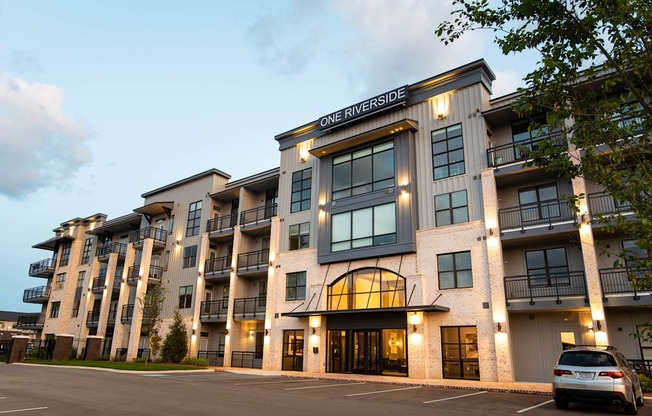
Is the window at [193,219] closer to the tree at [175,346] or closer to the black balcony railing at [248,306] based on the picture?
the tree at [175,346]

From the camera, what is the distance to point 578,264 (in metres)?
19.7

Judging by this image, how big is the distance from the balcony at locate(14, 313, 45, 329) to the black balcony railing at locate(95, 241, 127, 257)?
10.4 m

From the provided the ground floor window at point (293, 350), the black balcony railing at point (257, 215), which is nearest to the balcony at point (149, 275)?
the black balcony railing at point (257, 215)

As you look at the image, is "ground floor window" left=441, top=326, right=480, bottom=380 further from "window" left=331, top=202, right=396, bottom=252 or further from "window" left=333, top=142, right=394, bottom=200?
Answer: "window" left=333, top=142, right=394, bottom=200

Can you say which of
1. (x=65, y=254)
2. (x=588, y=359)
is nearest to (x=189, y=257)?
(x=65, y=254)

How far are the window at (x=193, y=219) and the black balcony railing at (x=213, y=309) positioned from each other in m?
6.16

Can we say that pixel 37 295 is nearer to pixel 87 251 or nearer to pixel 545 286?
pixel 87 251

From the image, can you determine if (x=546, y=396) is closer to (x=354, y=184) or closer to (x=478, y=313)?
(x=478, y=313)

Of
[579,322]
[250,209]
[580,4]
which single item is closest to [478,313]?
[579,322]

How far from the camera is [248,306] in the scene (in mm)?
30438

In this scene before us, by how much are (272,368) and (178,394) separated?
566 inches

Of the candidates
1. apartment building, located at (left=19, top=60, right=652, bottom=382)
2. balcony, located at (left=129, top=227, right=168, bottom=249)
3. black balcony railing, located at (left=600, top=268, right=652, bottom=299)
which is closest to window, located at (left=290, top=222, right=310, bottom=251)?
apartment building, located at (left=19, top=60, right=652, bottom=382)

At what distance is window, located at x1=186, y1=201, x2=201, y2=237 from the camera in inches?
1403

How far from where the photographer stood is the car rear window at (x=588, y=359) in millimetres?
10883
